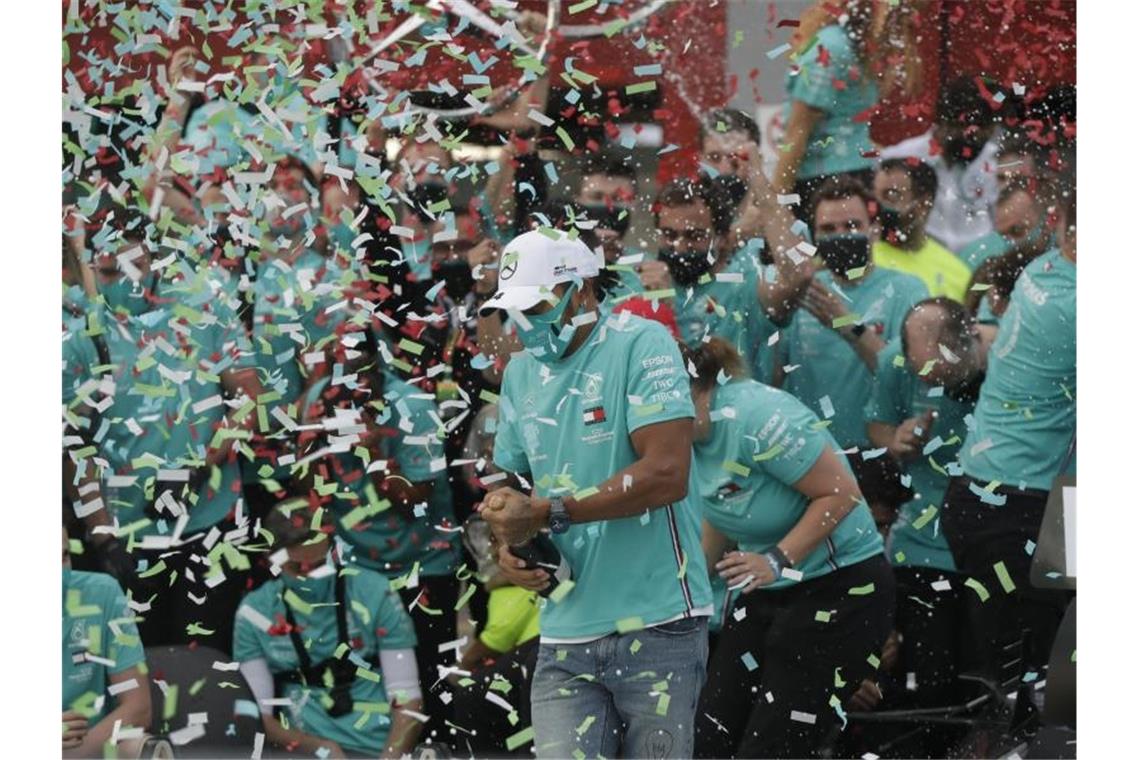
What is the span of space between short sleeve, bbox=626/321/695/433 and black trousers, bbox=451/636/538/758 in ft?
3.15

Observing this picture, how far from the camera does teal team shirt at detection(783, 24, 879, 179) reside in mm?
4660

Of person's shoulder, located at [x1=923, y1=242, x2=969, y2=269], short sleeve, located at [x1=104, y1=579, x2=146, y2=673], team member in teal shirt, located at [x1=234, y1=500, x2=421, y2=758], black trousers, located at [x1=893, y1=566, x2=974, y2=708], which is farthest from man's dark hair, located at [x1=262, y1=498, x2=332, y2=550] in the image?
person's shoulder, located at [x1=923, y1=242, x2=969, y2=269]

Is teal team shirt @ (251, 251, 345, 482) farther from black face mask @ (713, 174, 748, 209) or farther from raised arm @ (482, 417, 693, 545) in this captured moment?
black face mask @ (713, 174, 748, 209)

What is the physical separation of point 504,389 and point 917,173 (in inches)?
52.0

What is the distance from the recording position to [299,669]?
4898 millimetres

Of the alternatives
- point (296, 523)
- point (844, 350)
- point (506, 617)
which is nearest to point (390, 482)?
point (296, 523)

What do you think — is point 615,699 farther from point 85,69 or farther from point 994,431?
point 85,69

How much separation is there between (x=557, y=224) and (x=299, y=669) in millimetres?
1512

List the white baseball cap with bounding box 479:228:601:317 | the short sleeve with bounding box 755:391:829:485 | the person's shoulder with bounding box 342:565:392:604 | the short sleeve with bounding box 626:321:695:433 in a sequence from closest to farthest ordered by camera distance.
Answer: the short sleeve with bounding box 626:321:695:433 → the white baseball cap with bounding box 479:228:601:317 → the short sleeve with bounding box 755:391:829:485 → the person's shoulder with bounding box 342:565:392:604

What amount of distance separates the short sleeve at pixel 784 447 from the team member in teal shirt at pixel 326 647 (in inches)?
46.2

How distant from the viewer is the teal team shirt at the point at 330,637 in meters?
4.86

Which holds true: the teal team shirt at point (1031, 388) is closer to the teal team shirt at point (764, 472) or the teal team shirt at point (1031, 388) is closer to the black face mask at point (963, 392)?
the black face mask at point (963, 392)

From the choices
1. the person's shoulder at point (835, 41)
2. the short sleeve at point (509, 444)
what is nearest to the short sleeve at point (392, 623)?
the short sleeve at point (509, 444)

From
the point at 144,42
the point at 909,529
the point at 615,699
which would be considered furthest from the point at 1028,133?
the point at 144,42
